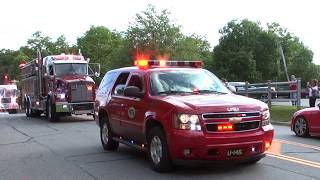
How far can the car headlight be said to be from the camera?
8.35m

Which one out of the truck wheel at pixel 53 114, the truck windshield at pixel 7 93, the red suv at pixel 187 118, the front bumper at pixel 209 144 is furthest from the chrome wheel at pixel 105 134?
the truck windshield at pixel 7 93

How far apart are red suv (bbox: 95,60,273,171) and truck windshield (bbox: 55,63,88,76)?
14.6 m

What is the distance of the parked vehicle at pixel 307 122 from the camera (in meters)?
14.3

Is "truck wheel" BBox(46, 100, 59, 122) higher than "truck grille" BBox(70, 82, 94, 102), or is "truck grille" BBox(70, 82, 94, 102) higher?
"truck grille" BBox(70, 82, 94, 102)

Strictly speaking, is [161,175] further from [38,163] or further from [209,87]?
[38,163]

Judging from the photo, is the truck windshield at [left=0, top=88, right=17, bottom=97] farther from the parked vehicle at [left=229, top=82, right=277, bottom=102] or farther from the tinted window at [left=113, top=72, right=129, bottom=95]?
the tinted window at [left=113, top=72, right=129, bottom=95]

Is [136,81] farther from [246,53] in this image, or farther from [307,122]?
[246,53]

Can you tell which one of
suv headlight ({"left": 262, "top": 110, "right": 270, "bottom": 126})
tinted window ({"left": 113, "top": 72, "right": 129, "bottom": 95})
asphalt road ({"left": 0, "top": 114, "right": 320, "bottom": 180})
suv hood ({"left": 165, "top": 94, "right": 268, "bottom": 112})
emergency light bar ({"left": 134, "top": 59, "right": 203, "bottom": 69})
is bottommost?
asphalt road ({"left": 0, "top": 114, "right": 320, "bottom": 180})

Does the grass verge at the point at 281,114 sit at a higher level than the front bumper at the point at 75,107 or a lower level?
lower

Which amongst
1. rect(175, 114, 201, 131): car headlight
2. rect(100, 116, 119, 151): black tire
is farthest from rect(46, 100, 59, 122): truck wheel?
rect(175, 114, 201, 131): car headlight

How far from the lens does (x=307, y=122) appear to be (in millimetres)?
14609

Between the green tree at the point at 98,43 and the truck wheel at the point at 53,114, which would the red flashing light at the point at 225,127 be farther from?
the green tree at the point at 98,43

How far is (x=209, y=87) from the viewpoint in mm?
9906

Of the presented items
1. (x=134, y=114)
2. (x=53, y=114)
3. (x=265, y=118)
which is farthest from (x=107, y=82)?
(x=53, y=114)
